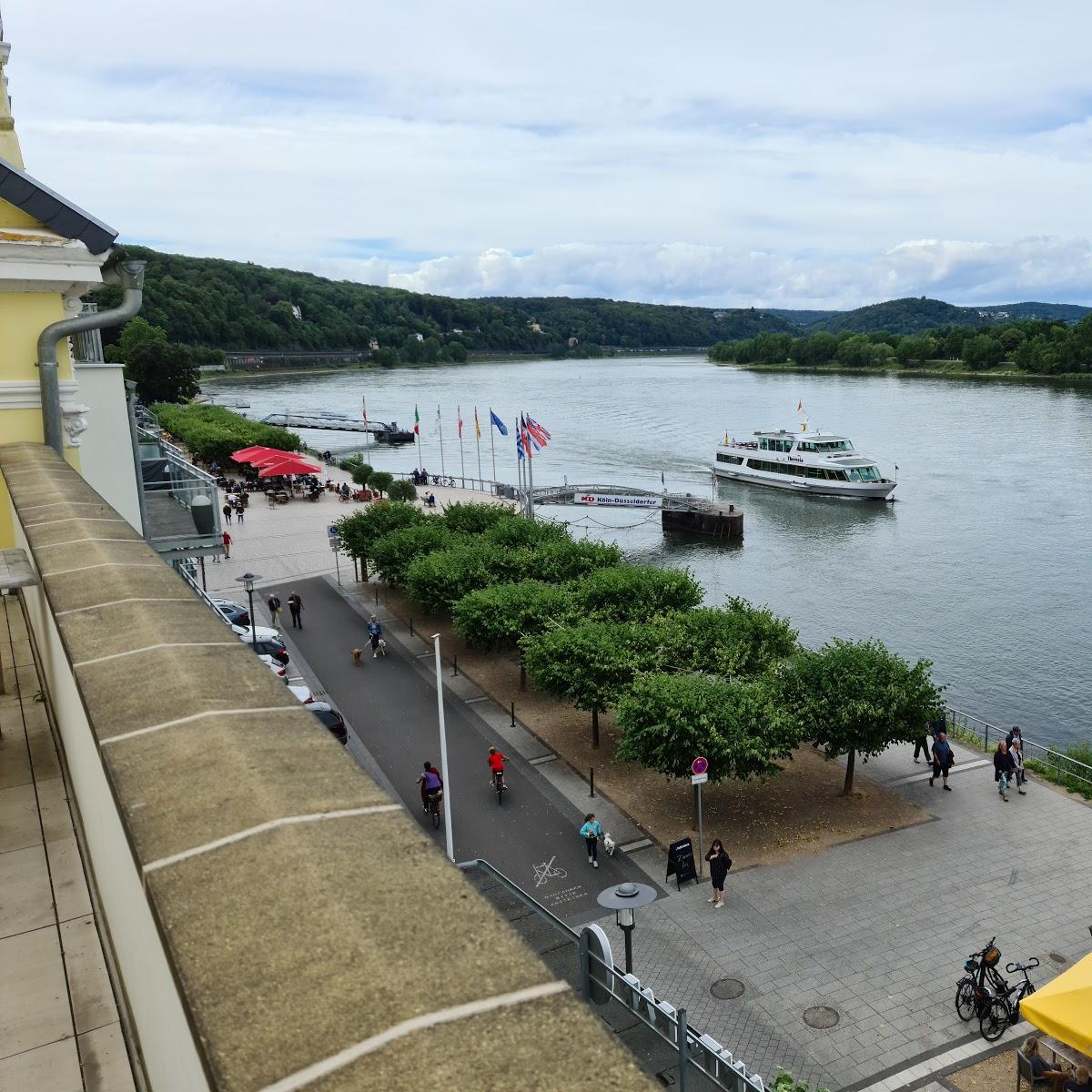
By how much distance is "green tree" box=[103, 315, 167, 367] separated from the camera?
8781 centimetres

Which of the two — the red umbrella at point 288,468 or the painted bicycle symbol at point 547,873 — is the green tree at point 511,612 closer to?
the painted bicycle symbol at point 547,873

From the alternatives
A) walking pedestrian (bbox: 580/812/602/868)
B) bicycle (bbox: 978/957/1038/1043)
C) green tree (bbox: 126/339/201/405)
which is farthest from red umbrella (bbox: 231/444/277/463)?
bicycle (bbox: 978/957/1038/1043)

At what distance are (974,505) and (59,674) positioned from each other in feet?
185

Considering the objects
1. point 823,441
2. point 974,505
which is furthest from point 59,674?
point 823,441

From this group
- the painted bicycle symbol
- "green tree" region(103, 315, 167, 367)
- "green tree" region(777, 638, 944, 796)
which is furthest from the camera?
"green tree" region(103, 315, 167, 367)

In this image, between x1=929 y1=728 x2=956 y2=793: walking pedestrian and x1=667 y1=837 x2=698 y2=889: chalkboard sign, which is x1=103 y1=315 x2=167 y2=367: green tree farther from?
x1=667 y1=837 x2=698 y2=889: chalkboard sign

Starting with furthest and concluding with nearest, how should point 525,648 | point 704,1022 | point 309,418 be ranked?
point 309,418
point 525,648
point 704,1022

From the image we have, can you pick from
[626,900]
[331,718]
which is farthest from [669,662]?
[626,900]

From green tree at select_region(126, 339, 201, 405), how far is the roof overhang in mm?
85079

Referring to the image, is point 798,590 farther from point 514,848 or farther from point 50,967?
point 50,967

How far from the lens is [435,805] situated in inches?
706

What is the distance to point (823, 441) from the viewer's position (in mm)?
63906

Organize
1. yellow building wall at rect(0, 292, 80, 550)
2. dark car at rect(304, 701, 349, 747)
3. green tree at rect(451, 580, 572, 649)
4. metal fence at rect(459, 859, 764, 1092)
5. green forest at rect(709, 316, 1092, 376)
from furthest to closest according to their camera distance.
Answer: green forest at rect(709, 316, 1092, 376)
green tree at rect(451, 580, 572, 649)
dark car at rect(304, 701, 349, 747)
metal fence at rect(459, 859, 764, 1092)
yellow building wall at rect(0, 292, 80, 550)

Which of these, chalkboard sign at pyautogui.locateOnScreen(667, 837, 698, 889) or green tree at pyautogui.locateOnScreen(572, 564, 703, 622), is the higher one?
green tree at pyautogui.locateOnScreen(572, 564, 703, 622)
